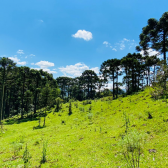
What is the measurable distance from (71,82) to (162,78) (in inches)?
3156

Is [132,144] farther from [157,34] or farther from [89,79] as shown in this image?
[89,79]

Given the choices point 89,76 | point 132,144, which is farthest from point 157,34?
point 89,76

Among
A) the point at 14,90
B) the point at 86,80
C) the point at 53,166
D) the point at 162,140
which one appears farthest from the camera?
the point at 86,80

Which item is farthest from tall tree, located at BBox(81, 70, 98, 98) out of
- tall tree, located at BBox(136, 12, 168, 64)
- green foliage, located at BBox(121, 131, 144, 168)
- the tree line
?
green foliage, located at BBox(121, 131, 144, 168)

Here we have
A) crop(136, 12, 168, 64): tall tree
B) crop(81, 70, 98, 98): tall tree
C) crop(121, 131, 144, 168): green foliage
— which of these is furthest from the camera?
crop(81, 70, 98, 98): tall tree

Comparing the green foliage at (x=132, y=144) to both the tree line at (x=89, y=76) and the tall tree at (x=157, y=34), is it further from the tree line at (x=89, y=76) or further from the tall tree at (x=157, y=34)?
the tall tree at (x=157, y=34)

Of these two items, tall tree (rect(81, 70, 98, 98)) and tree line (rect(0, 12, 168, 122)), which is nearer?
tree line (rect(0, 12, 168, 122))

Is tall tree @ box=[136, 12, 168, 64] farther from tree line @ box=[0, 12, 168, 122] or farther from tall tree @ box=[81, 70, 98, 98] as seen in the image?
tall tree @ box=[81, 70, 98, 98]

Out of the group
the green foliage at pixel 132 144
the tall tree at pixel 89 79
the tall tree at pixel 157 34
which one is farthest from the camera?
the tall tree at pixel 89 79

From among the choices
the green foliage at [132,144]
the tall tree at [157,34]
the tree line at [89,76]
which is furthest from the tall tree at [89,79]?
the green foliage at [132,144]

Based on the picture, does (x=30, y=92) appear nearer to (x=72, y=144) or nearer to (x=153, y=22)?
(x=72, y=144)

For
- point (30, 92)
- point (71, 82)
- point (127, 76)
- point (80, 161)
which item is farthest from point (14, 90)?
point (80, 161)

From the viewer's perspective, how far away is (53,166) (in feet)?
27.0

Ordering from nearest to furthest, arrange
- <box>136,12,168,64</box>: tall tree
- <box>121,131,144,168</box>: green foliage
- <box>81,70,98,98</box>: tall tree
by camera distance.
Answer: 1. <box>121,131,144,168</box>: green foliage
2. <box>136,12,168,64</box>: tall tree
3. <box>81,70,98,98</box>: tall tree
